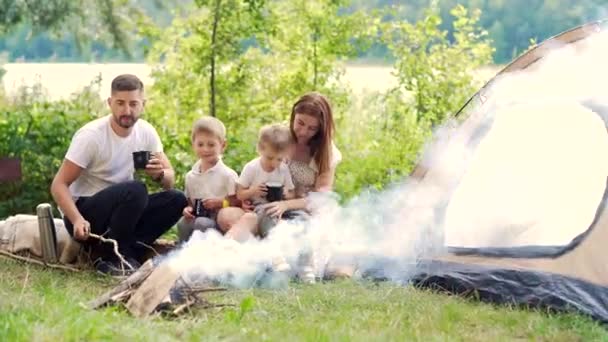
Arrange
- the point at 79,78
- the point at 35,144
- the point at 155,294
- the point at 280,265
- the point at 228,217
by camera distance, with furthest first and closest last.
→ the point at 79,78 → the point at 35,144 → the point at 228,217 → the point at 280,265 → the point at 155,294

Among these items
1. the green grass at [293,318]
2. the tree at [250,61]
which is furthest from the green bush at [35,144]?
the green grass at [293,318]

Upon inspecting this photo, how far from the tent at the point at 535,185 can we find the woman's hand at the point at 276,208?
0.74 m

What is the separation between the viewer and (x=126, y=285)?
4.44m

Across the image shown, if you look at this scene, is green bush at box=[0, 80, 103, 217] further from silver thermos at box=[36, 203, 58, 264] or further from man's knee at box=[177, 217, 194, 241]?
man's knee at box=[177, 217, 194, 241]

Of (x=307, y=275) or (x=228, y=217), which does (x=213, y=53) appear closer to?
(x=228, y=217)

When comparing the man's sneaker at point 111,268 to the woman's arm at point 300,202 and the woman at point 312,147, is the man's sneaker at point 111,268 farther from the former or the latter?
the woman at point 312,147

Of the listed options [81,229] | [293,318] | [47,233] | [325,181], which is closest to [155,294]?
[293,318]

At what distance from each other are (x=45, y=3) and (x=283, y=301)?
3809mm

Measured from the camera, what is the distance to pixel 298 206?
5.57 metres

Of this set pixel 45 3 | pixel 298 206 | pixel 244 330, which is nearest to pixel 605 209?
pixel 298 206

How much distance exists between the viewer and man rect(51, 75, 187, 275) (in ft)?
17.4

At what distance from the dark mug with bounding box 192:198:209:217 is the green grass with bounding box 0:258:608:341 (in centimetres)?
67

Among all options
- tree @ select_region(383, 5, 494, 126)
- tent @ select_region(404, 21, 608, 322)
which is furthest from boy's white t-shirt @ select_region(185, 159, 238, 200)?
tree @ select_region(383, 5, 494, 126)

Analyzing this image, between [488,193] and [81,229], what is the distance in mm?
Result: 1971
